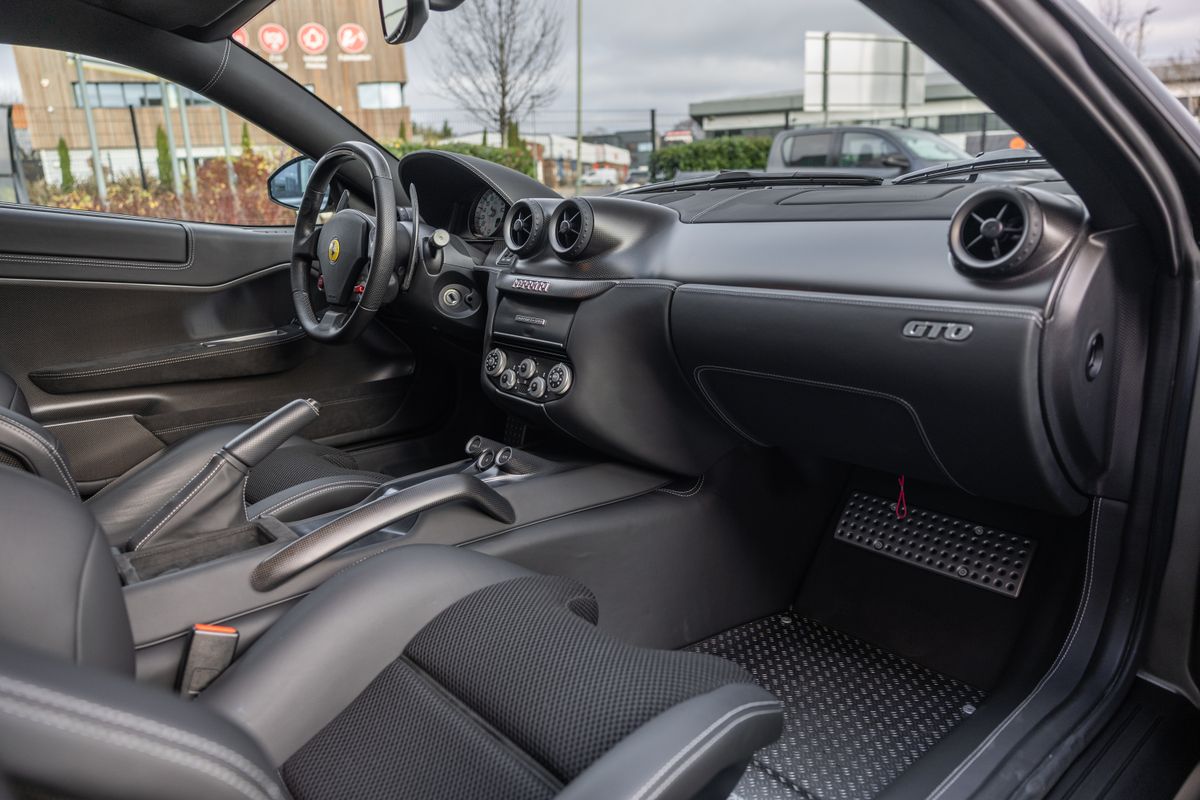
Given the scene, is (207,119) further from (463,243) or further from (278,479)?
(278,479)

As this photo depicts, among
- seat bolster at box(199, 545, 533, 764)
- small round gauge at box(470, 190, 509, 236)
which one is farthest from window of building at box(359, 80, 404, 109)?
seat bolster at box(199, 545, 533, 764)

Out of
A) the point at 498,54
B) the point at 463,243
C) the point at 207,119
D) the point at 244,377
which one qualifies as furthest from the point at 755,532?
the point at 498,54

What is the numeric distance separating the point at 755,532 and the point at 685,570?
238 millimetres

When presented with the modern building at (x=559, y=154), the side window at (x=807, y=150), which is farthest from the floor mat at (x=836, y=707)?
the side window at (x=807, y=150)

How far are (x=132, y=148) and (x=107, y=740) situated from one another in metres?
3.89

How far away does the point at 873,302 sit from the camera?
4.68 feet

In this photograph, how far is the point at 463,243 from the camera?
2.43 meters

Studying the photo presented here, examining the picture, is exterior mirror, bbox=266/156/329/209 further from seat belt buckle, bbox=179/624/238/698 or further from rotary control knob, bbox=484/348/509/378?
seat belt buckle, bbox=179/624/238/698

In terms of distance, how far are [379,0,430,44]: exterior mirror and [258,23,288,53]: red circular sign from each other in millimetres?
826

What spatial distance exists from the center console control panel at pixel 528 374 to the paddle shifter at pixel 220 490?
54cm

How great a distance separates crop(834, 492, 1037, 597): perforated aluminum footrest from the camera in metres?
1.85

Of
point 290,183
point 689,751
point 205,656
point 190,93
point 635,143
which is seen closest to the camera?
point 689,751

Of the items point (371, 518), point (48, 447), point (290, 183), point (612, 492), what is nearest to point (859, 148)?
point (290, 183)

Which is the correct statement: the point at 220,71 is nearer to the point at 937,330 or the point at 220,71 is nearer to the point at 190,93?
the point at 190,93
